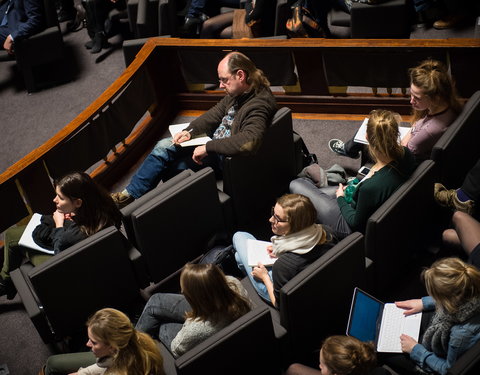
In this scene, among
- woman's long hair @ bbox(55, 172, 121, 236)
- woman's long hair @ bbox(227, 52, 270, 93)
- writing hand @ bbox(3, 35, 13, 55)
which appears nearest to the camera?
woman's long hair @ bbox(55, 172, 121, 236)

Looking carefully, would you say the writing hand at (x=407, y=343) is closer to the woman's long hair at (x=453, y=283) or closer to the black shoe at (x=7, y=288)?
the woman's long hair at (x=453, y=283)

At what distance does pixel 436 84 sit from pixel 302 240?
1.16 m

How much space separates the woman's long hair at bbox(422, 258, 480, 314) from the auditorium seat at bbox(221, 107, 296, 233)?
4.26 ft

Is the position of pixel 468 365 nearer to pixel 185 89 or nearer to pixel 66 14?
pixel 185 89

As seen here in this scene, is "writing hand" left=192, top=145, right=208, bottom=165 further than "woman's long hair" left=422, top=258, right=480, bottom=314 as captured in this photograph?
Yes

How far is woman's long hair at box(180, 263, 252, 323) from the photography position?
250 cm

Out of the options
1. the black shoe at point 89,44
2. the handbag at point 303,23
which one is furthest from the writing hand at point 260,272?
the black shoe at point 89,44

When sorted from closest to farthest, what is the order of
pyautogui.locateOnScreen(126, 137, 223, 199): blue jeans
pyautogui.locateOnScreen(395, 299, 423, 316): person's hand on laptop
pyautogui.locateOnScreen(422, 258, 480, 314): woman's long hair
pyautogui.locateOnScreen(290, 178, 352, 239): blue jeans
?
pyautogui.locateOnScreen(422, 258, 480, 314): woman's long hair
pyautogui.locateOnScreen(395, 299, 423, 316): person's hand on laptop
pyautogui.locateOnScreen(290, 178, 352, 239): blue jeans
pyautogui.locateOnScreen(126, 137, 223, 199): blue jeans

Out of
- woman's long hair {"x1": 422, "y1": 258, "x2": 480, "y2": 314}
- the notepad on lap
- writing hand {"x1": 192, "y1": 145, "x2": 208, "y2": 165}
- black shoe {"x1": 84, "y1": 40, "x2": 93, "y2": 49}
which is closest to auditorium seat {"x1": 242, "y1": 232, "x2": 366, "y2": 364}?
woman's long hair {"x1": 422, "y1": 258, "x2": 480, "y2": 314}

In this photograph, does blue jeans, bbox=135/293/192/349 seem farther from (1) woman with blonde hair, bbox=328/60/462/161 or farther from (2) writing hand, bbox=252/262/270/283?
(1) woman with blonde hair, bbox=328/60/462/161

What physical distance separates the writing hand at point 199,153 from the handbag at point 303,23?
1.68m

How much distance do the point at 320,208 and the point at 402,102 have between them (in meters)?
1.39

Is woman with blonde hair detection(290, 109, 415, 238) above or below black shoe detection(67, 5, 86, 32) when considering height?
below

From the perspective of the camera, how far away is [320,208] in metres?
3.34
